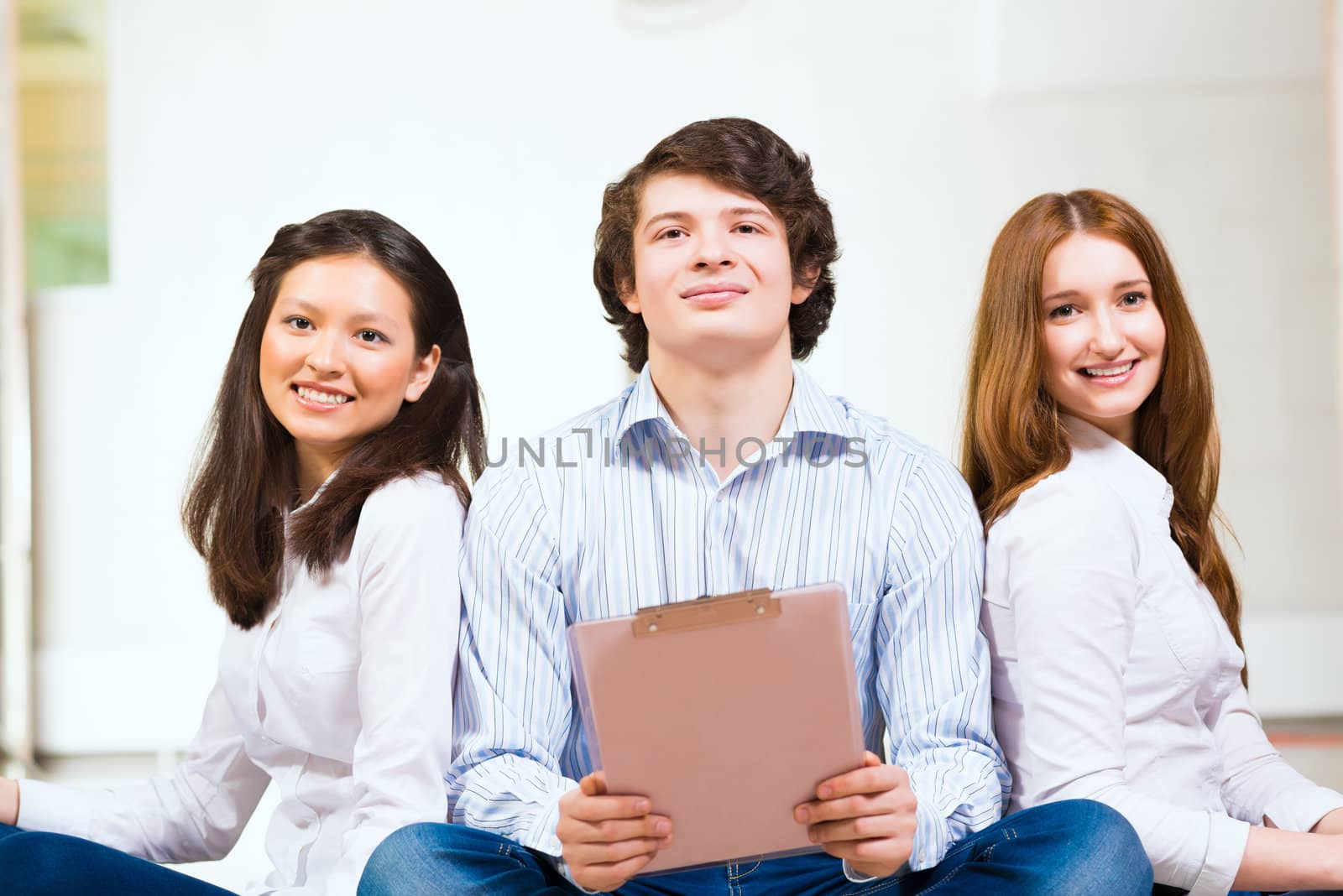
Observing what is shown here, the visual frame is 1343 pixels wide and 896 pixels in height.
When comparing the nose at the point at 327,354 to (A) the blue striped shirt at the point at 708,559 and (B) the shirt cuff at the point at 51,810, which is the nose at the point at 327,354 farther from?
(B) the shirt cuff at the point at 51,810

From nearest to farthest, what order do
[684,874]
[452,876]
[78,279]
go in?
[452,876], [684,874], [78,279]

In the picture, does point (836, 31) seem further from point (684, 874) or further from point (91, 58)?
point (684, 874)

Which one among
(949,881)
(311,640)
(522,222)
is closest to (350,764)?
(311,640)

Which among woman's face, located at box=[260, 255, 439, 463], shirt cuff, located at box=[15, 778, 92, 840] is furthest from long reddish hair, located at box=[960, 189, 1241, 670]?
shirt cuff, located at box=[15, 778, 92, 840]

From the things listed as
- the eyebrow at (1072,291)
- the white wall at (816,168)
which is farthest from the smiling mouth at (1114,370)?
the white wall at (816,168)

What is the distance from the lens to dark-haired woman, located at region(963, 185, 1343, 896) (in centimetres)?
143

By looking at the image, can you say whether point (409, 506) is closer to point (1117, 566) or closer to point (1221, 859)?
point (1117, 566)

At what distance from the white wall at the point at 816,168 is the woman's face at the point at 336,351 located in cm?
145

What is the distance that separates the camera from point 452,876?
1.27 meters

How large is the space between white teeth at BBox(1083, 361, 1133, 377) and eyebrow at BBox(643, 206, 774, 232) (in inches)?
18.9

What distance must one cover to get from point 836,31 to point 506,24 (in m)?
0.86

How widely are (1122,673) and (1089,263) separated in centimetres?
54

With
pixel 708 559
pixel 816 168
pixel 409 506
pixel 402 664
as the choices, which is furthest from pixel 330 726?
pixel 816 168

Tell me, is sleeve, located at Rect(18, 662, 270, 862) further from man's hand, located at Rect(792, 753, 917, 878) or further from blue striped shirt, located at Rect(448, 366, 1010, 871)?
man's hand, located at Rect(792, 753, 917, 878)
